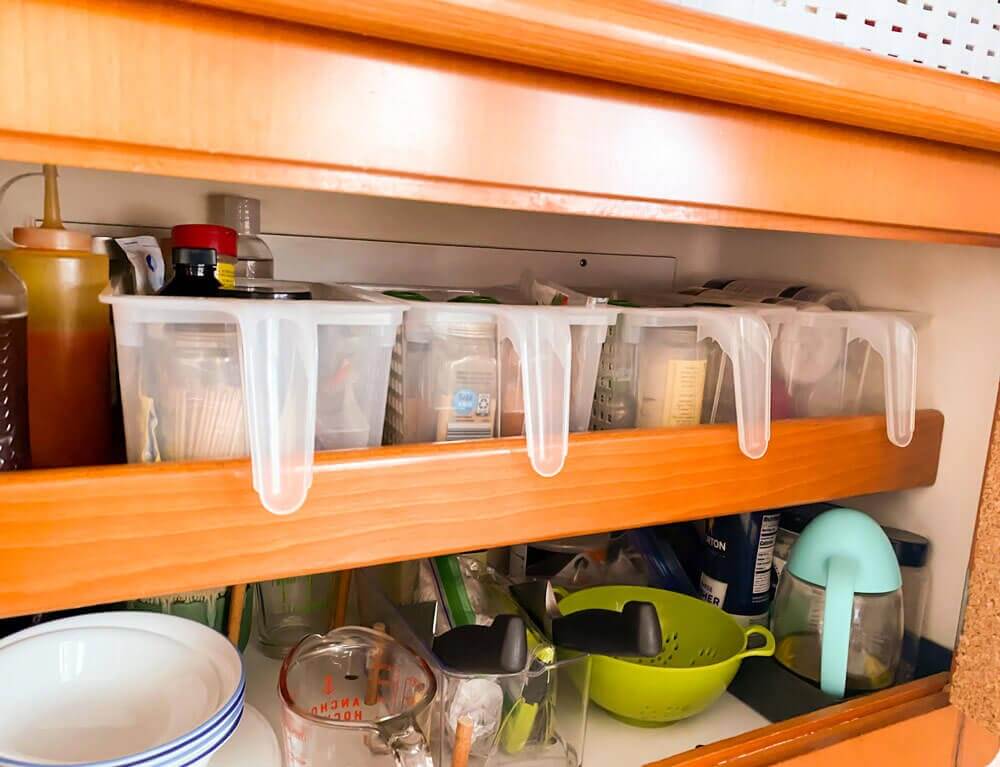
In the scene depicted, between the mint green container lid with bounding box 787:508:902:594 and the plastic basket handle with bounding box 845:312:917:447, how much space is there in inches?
3.6

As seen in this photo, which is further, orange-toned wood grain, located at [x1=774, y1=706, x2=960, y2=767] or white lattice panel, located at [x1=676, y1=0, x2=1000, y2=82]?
orange-toned wood grain, located at [x1=774, y1=706, x2=960, y2=767]

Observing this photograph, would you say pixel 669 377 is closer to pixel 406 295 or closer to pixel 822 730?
pixel 406 295

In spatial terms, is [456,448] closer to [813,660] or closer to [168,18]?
[168,18]

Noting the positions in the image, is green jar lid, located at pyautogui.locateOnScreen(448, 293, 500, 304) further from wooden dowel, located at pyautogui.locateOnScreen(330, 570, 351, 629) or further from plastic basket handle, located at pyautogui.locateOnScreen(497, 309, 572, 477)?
wooden dowel, located at pyautogui.locateOnScreen(330, 570, 351, 629)

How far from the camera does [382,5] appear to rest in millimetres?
379

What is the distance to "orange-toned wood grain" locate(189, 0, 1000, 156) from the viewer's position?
1.29ft

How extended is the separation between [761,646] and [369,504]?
48 cm

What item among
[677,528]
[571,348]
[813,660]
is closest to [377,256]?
[571,348]

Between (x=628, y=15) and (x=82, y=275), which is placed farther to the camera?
(x=82, y=275)

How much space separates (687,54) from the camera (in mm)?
454

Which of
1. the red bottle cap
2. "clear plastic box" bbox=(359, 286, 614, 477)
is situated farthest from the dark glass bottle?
"clear plastic box" bbox=(359, 286, 614, 477)

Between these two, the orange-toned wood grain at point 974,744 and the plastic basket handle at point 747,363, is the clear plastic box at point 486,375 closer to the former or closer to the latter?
the plastic basket handle at point 747,363

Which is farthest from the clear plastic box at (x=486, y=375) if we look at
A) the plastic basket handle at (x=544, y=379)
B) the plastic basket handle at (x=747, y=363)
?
the plastic basket handle at (x=747, y=363)

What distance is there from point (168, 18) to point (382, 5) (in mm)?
101
